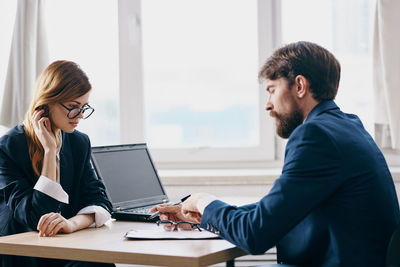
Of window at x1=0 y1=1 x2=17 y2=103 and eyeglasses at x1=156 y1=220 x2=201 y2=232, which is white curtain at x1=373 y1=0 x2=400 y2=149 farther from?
window at x1=0 y1=1 x2=17 y2=103

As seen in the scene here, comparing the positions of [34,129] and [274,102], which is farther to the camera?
[34,129]

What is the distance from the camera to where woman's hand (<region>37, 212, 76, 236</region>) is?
66.8 inches

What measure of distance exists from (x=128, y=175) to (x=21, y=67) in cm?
131

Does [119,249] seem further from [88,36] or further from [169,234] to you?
[88,36]

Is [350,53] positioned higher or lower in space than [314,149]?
Answer: higher

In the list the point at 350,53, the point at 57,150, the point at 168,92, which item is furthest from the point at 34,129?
the point at 350,53

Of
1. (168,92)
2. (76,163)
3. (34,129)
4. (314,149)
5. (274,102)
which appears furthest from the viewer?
(168,92)

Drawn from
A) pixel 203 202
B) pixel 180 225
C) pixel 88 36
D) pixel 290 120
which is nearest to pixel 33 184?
pixel 180 225

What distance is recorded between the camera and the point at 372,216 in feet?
4.62

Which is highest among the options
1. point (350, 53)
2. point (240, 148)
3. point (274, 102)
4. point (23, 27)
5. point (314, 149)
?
point (23, 27)

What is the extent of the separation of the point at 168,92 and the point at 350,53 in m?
1.12

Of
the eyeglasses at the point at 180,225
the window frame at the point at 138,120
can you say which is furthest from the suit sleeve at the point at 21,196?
the window frame at the point at 138,120

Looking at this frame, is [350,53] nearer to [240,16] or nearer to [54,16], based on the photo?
[240,16]

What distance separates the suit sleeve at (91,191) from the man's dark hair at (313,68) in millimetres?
849
